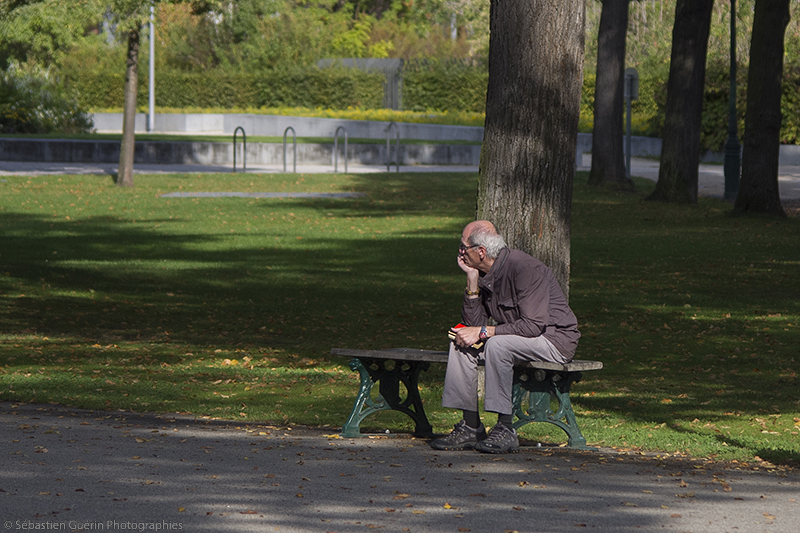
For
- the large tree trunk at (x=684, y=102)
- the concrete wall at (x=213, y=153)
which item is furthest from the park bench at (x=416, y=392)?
the concrete wall at (x=213, y=153)

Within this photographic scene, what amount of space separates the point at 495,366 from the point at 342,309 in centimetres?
596

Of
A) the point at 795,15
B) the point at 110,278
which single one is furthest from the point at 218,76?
the point at 110,278

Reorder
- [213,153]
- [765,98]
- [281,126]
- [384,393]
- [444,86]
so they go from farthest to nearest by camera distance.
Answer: [444,86], [281,126], [213,153], [765,98], [384,393]

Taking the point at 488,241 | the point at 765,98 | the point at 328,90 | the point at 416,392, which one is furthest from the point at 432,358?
the point at 328,90

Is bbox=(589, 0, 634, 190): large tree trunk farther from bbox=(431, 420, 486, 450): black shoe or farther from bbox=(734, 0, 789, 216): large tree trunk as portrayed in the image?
bbox=(431, 420, 486, 450): black shoe

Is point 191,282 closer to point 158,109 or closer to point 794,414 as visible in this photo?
point 794,414

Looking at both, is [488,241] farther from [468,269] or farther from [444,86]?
[444,86]

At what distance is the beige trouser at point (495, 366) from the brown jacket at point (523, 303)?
2.0 inches

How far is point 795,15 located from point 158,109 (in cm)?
2796

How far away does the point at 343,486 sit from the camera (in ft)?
17.1

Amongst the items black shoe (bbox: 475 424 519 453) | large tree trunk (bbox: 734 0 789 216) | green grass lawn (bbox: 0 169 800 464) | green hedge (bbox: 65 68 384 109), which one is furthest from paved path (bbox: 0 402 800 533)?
green hedge (bbox: 65 68 384 109)

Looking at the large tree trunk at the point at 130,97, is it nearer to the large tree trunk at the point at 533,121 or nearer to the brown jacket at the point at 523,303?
the large tree trunk at the point at 533,121

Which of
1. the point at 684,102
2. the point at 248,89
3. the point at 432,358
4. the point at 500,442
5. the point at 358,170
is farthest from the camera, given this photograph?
the point at 248,89

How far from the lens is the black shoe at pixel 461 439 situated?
620cm
